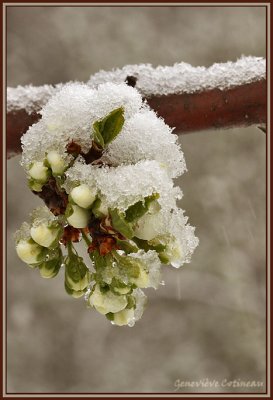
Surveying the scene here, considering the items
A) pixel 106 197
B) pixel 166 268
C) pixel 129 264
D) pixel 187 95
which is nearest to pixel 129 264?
pixel 129 264

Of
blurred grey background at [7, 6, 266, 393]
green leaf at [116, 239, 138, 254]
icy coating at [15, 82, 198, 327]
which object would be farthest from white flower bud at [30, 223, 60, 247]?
blurred grey background at [7, 6, 266, 393]

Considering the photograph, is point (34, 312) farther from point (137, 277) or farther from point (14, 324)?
point (137, 277)

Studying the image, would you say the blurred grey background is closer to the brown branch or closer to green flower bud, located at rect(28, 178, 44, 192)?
the brown branch

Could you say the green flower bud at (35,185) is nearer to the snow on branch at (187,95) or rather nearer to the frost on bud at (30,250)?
the frost on bud at (30,250)

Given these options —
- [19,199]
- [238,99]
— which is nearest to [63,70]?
[19,199]

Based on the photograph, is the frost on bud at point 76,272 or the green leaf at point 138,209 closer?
the green leaf at point 138,209

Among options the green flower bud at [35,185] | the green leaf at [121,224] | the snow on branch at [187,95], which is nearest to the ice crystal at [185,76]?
the snow on branch at [187,95]
